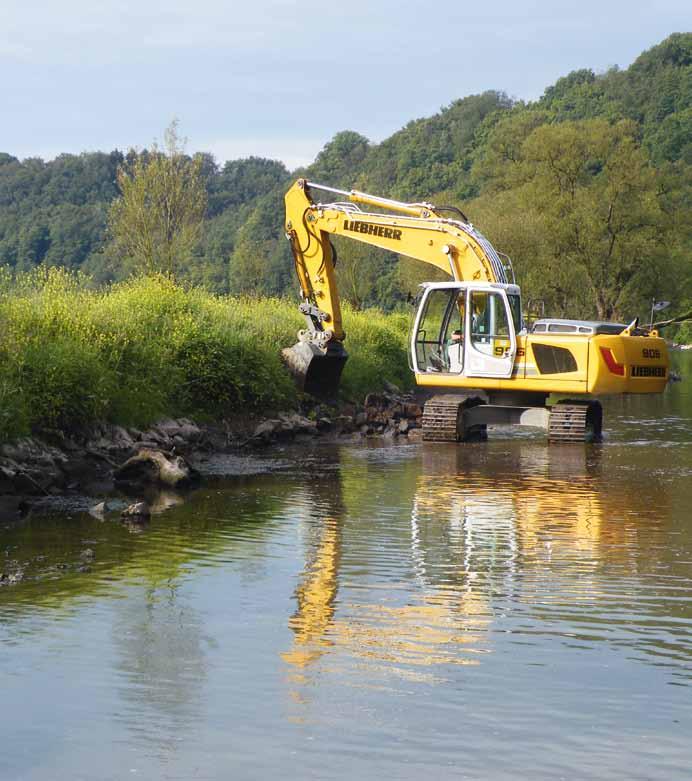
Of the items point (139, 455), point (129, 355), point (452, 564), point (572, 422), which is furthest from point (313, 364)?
point (452, 564)

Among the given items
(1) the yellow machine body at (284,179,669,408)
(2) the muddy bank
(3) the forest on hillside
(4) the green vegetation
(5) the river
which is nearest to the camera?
(5) the river

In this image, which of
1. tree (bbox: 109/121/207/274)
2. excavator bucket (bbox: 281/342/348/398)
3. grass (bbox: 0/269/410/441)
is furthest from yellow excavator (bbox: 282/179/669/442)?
tree (bbox: 109/121/207/274)

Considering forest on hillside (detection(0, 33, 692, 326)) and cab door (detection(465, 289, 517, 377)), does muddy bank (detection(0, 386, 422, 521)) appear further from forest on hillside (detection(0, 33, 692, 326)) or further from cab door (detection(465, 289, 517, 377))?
forest on hillside (detection(0, 33, 692, 326))

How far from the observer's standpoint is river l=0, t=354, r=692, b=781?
6.64 meters

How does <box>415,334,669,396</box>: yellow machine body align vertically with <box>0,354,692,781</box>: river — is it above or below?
above

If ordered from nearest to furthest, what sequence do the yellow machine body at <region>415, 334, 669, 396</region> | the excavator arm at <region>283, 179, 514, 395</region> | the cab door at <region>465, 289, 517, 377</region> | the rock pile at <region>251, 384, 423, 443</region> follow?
the yellow machine body at <region>415, 334, 669, 396</region> → the cab door at <region>465, 289, 517, 377</region> → the rock pile at <region>251, 384, 423, 443</region> → the excavator arm at <region>283, 179, 514, 395</region>

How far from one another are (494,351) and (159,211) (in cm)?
1476

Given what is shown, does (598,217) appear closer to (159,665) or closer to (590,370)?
(590,370)

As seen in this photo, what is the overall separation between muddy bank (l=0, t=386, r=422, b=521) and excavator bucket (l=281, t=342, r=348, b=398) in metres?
1.47

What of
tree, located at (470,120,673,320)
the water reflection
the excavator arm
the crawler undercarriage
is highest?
tree, located at (470,120,673,320)

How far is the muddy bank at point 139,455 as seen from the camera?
15570 millimetres

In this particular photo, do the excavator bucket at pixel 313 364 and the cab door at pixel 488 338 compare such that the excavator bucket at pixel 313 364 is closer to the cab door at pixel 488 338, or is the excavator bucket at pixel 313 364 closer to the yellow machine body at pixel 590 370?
the yellow machine body at pixel 590 370

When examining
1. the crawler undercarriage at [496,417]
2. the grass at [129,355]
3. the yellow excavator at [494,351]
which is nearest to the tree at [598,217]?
the grass at [129,355]

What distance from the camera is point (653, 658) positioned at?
827 centimetres
